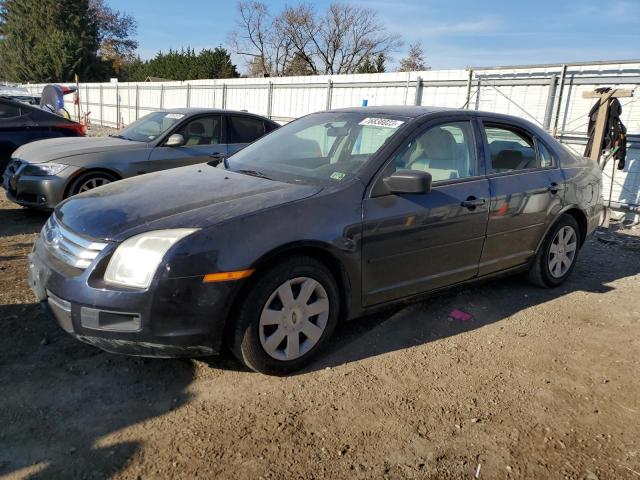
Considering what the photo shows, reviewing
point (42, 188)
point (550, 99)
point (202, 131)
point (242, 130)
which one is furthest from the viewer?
point (550, 99)

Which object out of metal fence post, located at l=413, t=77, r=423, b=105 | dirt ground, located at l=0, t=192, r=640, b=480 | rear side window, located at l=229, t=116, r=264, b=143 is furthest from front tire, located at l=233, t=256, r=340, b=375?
metal fence post, located at l=413, t=77, r=423, b=105

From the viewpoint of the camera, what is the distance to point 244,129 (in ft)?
24.2

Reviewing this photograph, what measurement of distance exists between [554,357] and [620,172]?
21.3 feet

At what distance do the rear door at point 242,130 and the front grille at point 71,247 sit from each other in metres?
4.18

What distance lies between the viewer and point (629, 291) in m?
5.16

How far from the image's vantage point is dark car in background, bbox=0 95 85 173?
7.91 m

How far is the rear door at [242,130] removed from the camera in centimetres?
726

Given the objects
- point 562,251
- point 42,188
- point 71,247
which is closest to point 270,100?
point 42,188

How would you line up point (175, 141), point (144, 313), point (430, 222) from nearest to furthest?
1. point (144, 313)
2. point (430, 222)
3. point (175, 141)

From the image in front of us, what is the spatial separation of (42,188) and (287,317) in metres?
4.41

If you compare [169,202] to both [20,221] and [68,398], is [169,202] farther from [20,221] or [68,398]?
[20,221]

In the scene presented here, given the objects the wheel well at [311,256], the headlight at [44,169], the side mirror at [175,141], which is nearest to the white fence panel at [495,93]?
the side mirror at [175,141]

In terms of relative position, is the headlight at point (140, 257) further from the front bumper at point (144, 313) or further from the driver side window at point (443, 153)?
the driver side window at point (443, 153)

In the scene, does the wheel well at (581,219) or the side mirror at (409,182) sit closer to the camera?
the side mirror at (409,182)
